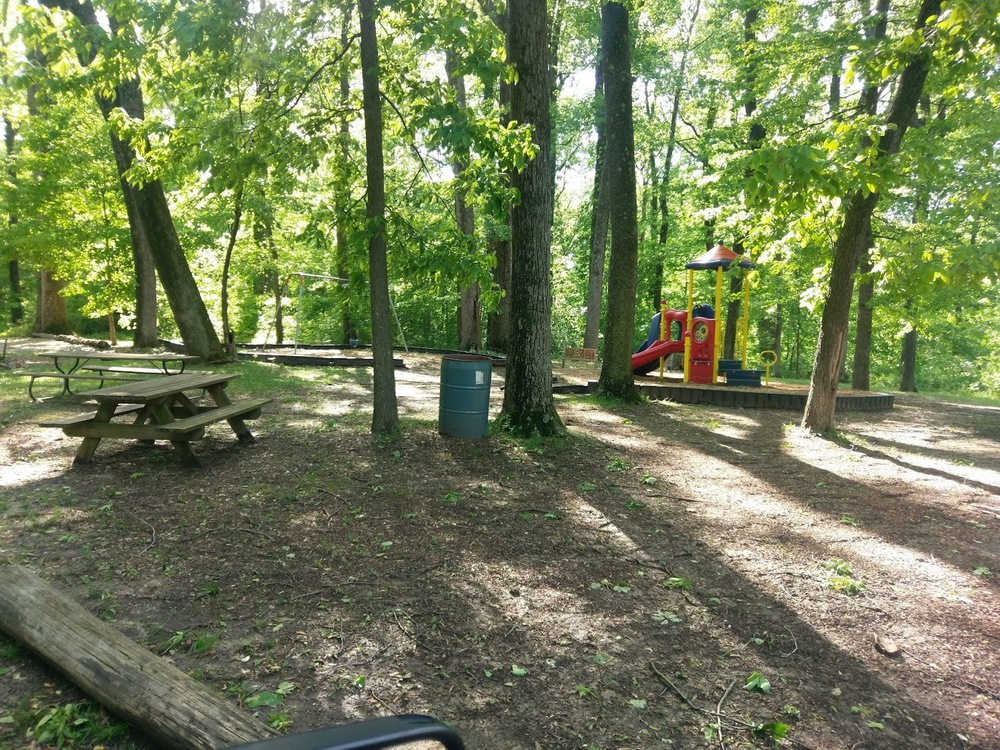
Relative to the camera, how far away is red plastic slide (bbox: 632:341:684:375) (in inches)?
532

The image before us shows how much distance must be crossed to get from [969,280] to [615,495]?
3.88 metres

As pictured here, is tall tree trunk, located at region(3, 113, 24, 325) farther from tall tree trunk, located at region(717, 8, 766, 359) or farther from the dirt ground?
tall tree trunk, located at region(717, 8, 766, 359)

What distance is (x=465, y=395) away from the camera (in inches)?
274

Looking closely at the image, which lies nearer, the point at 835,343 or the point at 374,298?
the point at 374,298

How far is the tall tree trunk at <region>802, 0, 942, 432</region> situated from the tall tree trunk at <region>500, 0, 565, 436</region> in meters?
3.50

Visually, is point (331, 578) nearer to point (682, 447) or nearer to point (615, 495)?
point (615, 495)

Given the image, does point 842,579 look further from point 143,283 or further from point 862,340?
point 143,283

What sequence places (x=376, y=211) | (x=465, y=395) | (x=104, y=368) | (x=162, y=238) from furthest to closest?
(x=162, y=238), (x=104, y=368), (x=465, y=395), (x=376, y=211)

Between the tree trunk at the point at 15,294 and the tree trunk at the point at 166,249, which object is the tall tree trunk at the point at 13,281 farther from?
the tree trunk at the point at 166,249

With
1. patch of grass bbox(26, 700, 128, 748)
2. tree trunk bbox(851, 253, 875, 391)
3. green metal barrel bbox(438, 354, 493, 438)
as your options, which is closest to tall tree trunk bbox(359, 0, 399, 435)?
green metal barrel bbox(438, 354, 493, 438)

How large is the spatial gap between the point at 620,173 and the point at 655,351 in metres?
4.93

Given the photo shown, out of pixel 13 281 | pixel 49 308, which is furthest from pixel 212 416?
pixel 13 281

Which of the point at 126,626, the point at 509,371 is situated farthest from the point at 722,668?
the point at 509,371

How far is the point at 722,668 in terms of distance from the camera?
3.01 meters
